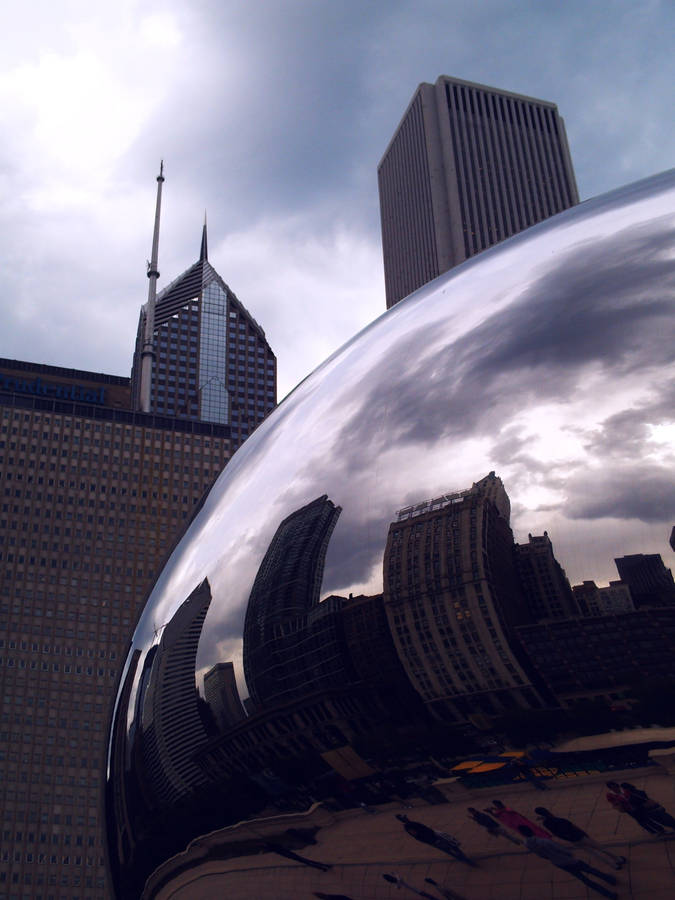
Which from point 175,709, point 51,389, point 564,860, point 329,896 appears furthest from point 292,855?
point 51,389

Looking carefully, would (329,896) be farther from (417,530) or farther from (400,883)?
(417,530)

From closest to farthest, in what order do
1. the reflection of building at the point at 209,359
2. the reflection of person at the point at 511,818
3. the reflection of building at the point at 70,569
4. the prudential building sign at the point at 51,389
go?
the reflection of person at the point at 511,818
the reflection of building at the point at 70,569
the prudential building sign at the point at 51,389
the reflection of building at the point at 209,359

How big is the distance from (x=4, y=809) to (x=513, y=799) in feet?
294

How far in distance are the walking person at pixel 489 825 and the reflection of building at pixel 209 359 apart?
13518cm

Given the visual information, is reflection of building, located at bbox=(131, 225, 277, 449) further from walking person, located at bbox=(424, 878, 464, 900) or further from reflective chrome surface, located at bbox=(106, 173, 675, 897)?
walking person, located at bbox=(424, 878, 464, 900)

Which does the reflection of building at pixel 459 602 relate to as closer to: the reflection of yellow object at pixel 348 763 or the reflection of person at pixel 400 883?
the reflection of yellow object at pixel 348 763

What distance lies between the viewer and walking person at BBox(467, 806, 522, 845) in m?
2.15

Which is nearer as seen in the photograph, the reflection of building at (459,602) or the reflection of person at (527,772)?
the reflection of person at (527,772)

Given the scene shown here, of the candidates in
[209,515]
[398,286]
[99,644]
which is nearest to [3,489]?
[99,644]

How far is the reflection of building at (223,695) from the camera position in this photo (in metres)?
2.71

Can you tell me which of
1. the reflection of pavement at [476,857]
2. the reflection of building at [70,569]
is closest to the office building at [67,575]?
the reflection of building at [70,569]

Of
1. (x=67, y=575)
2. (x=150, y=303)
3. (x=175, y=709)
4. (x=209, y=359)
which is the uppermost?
(x=209, y=359)

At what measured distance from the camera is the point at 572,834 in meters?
2.08

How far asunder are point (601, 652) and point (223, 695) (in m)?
1.12
